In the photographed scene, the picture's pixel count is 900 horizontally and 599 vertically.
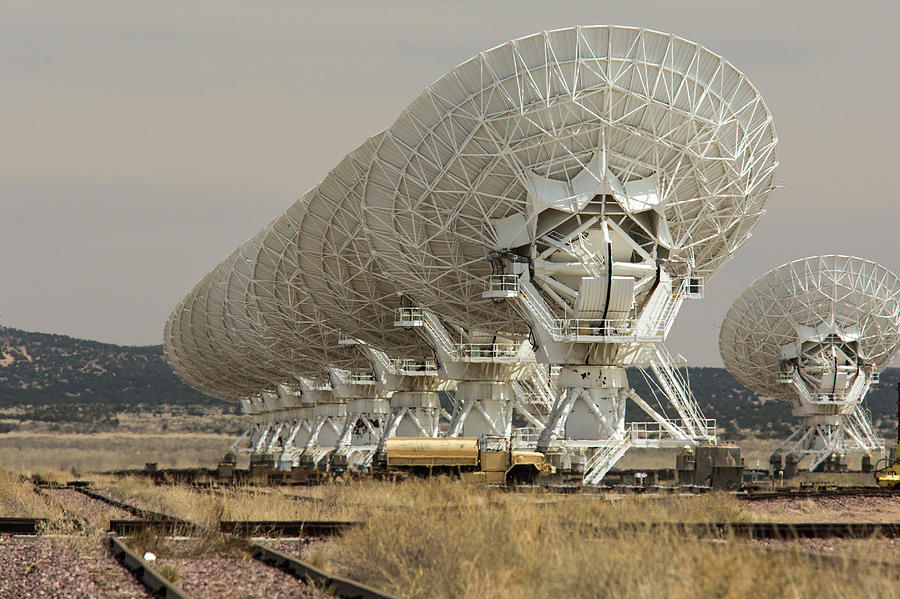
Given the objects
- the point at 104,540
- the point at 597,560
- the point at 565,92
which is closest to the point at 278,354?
the point at 565,92

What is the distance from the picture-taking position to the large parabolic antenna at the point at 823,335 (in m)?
58.8

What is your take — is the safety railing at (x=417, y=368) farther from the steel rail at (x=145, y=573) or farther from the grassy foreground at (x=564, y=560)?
the steel rail at (x=145, y=573)

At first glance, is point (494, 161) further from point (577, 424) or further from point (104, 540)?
point (104, 540)

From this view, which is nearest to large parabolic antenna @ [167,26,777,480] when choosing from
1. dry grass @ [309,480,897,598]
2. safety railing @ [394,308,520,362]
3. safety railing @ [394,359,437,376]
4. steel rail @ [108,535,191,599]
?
safety railing @ [394,308,520,362]

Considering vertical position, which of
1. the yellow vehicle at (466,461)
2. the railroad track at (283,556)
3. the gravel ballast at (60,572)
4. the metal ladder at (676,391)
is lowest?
the gravel ballast at (60,572)

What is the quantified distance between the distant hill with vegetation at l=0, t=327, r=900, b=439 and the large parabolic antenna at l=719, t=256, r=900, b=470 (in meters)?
43.1

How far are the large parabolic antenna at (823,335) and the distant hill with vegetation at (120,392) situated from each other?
43124mm

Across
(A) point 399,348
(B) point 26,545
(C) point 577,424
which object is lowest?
(B) point 26,545

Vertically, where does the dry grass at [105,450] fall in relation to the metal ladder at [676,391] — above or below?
below

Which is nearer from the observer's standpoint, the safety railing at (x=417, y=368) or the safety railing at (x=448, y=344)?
the safety railing at (x=448, y=344)

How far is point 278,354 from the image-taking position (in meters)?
66.6

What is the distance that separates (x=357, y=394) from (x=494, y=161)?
31199 millimetres

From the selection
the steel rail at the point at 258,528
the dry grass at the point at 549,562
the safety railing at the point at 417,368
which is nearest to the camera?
the dry grass at the point at 549,562

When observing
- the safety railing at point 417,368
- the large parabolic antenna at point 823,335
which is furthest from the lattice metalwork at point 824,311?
the safety railing at point 417,368
